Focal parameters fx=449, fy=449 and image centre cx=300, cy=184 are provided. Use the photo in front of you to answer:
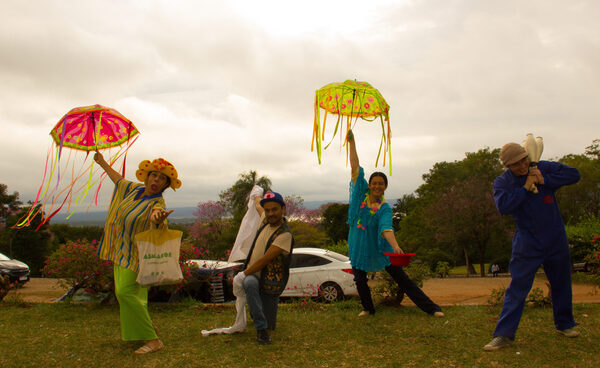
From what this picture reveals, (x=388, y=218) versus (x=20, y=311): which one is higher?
(x=388, y=218)

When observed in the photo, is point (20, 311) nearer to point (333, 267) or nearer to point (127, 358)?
point (127, 358)

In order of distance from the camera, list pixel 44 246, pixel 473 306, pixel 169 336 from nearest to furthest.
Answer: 1. pixel 169 336
2. pixel 473 306
3. pixel 44 246

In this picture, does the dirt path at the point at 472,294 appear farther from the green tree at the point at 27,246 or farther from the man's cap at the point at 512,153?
the green tree at the point at 27,246

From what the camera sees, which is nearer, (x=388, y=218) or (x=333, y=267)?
(x=388, y=218)

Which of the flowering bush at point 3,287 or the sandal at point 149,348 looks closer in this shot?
the sandal at point 149,348

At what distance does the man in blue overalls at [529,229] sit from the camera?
3969mm

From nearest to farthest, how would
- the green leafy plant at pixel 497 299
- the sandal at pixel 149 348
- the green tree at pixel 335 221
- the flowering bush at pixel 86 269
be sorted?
the sandal at pixel 149 348 < the green leafy plant at pixel 497 299 < the flowering bush at pixel 86 269 < the green tree at pixel 335 221

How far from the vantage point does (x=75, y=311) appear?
21.8ft

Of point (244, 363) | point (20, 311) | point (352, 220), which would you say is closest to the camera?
point (244, 363)

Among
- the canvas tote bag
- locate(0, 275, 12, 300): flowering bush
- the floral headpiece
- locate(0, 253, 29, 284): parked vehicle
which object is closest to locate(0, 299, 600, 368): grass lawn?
the canvas tote bag

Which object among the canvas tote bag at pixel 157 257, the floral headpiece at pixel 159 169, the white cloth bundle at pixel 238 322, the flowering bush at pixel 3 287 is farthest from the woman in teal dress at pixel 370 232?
the flowering bush at pixel 3 287

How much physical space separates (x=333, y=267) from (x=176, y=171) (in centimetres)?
529

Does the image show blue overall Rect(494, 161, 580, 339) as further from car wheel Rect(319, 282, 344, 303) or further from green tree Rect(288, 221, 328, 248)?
green tree Rect(288, 221, 328, 248)

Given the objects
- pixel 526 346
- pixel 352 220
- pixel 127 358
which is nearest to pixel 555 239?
pixel 526 346
